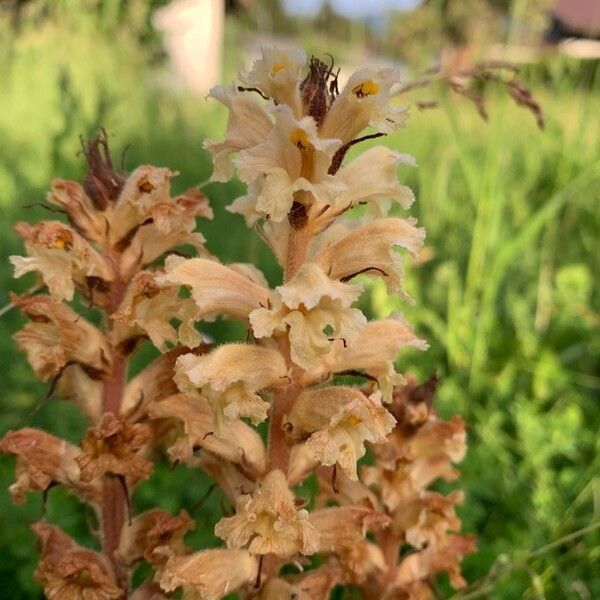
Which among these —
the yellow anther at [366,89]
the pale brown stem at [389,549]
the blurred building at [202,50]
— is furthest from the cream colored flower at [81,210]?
the blurred building at [202,50]

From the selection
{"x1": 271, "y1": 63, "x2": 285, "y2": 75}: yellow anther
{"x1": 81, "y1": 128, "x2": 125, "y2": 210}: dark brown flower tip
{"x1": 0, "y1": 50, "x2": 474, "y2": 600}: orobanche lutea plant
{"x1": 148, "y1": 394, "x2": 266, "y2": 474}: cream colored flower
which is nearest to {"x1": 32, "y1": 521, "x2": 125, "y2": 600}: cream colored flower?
{"x1": 0, "y1": 50, "x2": 474, "y2": 600}: orobanche lutea plant

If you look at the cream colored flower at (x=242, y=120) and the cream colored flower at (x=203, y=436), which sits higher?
the cream colored flower at (x=242, y=120)

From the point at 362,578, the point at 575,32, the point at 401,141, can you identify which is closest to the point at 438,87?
the point at 575,32

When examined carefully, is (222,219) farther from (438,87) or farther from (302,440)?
(302,440)

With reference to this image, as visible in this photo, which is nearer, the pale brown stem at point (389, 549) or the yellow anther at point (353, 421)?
the yellow anther at point (353, 421)

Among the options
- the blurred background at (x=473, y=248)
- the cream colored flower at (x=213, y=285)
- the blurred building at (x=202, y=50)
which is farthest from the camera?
the blurred building at (x=202, y=50)

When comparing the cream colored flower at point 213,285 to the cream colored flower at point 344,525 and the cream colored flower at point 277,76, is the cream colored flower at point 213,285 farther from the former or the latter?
the cream colored flower at point 344,525

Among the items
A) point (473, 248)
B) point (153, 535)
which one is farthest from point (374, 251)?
point (473, 248)
